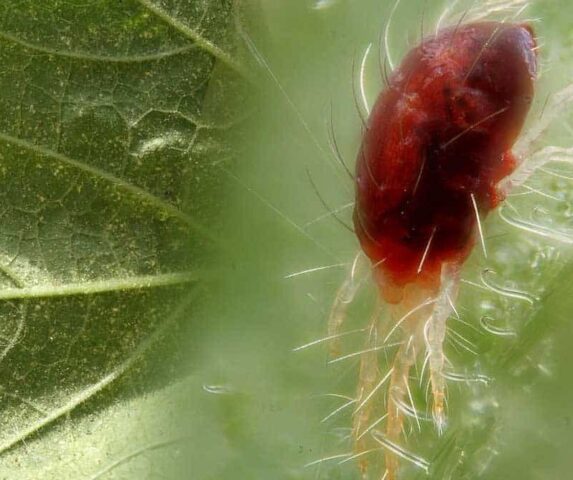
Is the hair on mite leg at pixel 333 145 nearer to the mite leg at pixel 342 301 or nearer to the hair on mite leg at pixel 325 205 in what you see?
the hair on mite leg at pixel 325 205

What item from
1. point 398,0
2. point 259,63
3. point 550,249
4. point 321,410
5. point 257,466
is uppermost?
point 398,0

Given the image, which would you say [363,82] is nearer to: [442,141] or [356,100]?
[356,100]

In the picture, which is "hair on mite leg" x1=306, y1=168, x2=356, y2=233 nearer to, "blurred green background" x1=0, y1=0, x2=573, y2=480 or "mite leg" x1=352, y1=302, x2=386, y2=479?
"blurred green background" x1=0, y1=0, x2=573, y2=480

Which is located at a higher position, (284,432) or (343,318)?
(343,318)

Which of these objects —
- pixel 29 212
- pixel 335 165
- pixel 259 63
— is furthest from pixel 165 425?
pixel 259 63

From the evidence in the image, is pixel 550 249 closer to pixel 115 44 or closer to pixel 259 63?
pixel 259 63

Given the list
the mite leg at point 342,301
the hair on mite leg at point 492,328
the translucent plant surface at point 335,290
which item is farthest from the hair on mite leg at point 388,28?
the hair on mite leg at point 492,328
